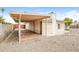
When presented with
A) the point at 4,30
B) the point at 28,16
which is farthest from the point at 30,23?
the point at 4,30

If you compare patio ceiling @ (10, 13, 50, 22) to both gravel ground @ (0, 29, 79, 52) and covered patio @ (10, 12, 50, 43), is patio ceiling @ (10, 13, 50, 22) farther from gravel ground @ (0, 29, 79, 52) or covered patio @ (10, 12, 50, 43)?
gravel ground @ (0, 29, 79, 52)

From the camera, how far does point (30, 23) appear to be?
345 centimetres

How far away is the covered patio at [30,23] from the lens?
3.37m

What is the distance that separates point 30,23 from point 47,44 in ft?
1.61

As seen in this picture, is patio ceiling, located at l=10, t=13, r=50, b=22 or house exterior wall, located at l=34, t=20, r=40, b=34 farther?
house exterior wall, located at l=34, t=20, r=40, b=34

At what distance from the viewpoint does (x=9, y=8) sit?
3.41 m

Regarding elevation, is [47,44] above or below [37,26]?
below

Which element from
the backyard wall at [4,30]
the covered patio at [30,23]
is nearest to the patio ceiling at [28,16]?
the covered patio at [30,23]

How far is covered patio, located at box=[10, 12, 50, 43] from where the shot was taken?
337 cm

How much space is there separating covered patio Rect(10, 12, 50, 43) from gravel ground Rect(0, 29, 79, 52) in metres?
0.09

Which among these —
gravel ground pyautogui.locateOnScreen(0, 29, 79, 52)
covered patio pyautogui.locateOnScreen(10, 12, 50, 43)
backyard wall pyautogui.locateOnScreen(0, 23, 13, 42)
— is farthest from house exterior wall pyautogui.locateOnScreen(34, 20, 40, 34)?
backyard wall pyautogui.locateOnScreen(0, 23, 13, 42)

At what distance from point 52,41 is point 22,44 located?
54 cm

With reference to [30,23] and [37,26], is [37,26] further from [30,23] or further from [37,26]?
[30,23]
